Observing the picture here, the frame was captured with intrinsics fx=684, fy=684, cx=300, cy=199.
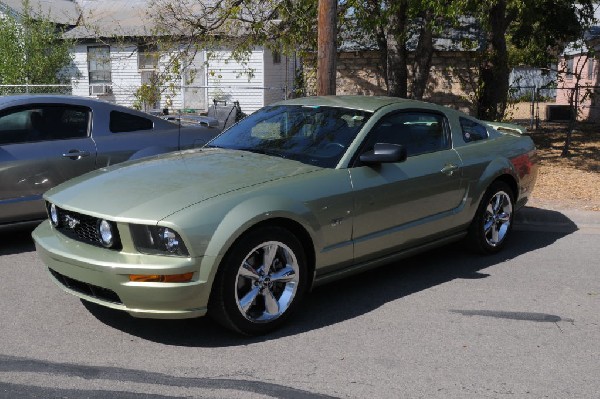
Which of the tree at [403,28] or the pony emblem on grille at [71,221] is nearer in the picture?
the pony emblem on grille at [71,221]

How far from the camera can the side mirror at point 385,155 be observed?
5.02 meters

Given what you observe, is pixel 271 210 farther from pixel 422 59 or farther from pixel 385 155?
pixel 422 59

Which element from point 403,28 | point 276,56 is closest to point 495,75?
point 403,28

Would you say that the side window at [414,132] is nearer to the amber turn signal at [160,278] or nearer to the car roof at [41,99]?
the amber turn signal at [160,278]

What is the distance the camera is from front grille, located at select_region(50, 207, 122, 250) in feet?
14.2

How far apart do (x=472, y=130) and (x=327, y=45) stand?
3330mm

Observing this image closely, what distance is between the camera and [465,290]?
5.57 m

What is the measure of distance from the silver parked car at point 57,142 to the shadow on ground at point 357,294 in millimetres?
1920

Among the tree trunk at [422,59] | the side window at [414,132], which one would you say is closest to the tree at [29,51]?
the tree trunk at [422,59]

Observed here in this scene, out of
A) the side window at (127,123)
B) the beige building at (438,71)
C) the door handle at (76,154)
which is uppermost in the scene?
the beige building at (438,71)

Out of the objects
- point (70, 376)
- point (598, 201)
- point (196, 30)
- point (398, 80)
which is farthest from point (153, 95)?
point (70, 376)

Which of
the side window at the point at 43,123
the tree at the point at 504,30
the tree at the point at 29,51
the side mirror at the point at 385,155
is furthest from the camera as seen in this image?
the tree at the point at 29,51

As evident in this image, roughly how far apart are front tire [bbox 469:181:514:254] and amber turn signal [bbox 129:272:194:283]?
3.17 m

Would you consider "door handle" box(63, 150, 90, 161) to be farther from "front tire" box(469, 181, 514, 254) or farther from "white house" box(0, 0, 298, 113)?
"white house" box(0, 0, 298, 113)
